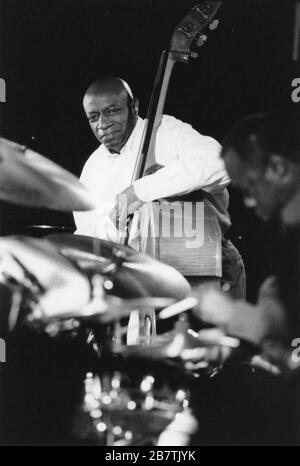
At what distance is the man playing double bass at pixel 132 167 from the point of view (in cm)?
224

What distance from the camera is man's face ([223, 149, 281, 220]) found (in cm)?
219

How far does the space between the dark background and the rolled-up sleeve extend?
91 mm

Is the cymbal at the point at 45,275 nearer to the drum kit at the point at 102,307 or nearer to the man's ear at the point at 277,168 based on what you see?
the drum kit at the point at 102,307

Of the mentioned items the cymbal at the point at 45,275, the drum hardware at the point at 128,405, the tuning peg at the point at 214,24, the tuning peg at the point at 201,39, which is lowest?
the drum hardware at the point at 128,405

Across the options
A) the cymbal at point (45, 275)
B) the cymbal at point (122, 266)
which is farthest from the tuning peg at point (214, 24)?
the cymbal at point (45, 275)

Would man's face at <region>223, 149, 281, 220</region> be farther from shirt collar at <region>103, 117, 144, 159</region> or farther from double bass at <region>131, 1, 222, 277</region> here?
shirt collar at <region>103, 117, 144, 159</region>

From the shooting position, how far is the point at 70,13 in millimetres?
2346

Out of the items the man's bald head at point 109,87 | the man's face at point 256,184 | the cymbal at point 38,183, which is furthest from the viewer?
the man's bald head at point 109,87

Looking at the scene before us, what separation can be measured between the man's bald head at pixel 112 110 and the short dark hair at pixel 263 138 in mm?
351

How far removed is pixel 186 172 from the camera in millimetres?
2252

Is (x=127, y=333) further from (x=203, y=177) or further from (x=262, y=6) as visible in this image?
(x=262, y=6)

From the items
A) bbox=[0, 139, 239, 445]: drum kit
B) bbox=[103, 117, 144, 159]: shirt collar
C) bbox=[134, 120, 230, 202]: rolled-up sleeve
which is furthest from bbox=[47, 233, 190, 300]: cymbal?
bbox=[103, 117, 144, 159]: shirt collar

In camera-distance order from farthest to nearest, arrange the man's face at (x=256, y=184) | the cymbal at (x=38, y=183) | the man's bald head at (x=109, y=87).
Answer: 1. the man's bald head at (x=109, y=87)
2. the man's face at (x=256, y=184)
3. the cymbal at (x=38, y=183)
